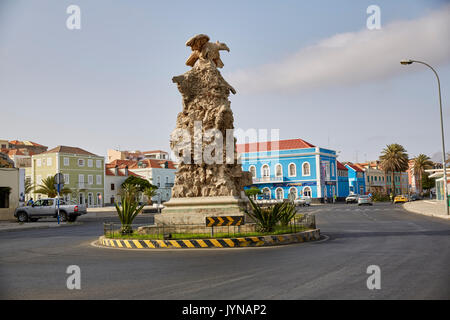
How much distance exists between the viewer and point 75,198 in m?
75.1

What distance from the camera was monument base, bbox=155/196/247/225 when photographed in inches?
623

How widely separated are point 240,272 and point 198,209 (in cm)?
767

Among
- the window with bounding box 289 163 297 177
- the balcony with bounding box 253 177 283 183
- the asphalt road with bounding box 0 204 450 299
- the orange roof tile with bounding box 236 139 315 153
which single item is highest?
the orange roof tile with bounding box 236 139 315 153

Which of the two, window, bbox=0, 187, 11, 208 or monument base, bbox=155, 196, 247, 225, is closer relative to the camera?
monument base, bbox=155, 196, 247, 225

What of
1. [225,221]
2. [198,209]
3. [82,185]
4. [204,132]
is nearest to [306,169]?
[82,185]

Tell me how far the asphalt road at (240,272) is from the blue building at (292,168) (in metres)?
63.3

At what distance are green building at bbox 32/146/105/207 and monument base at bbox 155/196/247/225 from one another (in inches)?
2404

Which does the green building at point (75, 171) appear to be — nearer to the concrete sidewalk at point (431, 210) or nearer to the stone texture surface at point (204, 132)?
the concrete sidewalk at point (431, 210)

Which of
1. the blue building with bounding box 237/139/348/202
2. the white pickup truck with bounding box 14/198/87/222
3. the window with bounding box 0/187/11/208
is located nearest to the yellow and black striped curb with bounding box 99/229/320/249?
the white pickup truck with bounding box 14/198/87/222

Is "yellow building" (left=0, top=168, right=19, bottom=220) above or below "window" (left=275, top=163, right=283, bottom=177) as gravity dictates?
below

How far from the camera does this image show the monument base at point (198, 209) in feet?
51.9

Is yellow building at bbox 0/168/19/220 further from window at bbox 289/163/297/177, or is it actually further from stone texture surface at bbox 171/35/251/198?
window at bbox 289/163/297/177

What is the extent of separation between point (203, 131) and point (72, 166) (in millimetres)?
63498

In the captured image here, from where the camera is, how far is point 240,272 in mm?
8531
